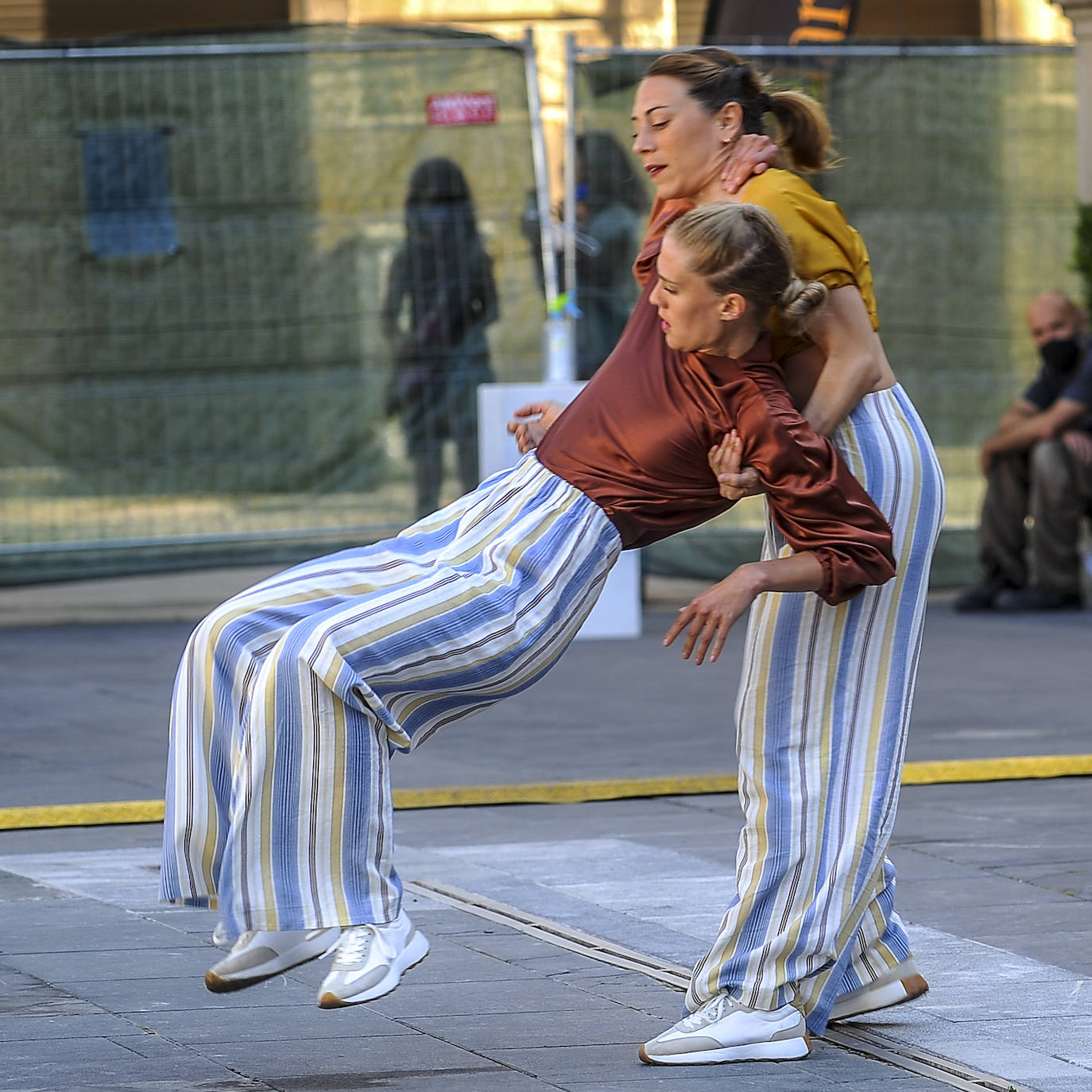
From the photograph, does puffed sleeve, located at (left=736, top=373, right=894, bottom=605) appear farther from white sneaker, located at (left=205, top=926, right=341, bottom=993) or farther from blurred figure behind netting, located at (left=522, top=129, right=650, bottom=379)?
blurred figure behind netting, located at (left=522, top=129, right=650, bottom=379)

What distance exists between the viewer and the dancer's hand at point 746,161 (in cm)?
368

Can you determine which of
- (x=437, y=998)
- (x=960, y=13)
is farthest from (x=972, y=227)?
(x=960, y=13)

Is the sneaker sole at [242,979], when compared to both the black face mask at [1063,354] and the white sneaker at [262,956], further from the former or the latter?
the black face mask at [1063,354]

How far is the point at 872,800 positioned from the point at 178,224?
7231 millimetres

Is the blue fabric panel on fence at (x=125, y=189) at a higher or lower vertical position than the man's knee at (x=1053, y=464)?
higher

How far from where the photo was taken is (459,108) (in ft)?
34.3

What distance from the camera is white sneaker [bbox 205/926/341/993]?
3443 millimetres

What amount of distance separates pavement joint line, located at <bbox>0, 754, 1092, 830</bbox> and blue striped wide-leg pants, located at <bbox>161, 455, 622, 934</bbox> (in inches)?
97.4

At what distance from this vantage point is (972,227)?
36.4 feet

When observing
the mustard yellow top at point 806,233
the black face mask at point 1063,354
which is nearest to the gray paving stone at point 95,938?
the mustard yellow top at point 806,233

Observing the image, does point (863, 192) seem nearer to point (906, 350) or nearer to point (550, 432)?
point (906, 350)

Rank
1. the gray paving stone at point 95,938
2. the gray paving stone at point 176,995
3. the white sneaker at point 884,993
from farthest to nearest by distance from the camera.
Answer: the gray paving stone at point 95,938, the gray paving stone at point 176,995, the white sneaker at point 884,993

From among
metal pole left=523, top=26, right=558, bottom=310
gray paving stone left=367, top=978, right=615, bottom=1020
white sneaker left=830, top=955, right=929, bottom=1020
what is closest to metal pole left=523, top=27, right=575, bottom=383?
metal pole left=523, top=26, right=558, bottom=310

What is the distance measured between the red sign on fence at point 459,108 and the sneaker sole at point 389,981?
735 cm
